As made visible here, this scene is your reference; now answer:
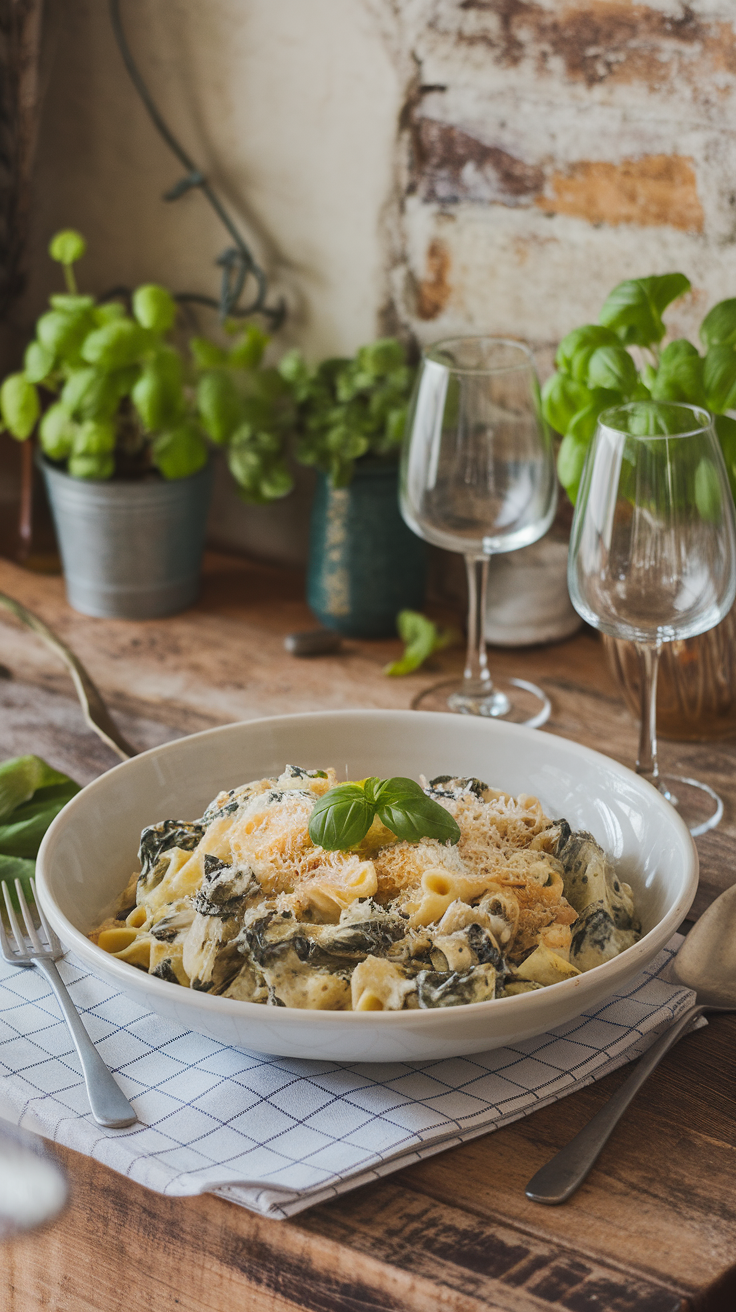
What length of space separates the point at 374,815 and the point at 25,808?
1.18ft

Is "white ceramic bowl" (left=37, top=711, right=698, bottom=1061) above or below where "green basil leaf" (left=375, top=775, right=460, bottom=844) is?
below

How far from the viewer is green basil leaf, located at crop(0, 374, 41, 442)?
1525 millimetres

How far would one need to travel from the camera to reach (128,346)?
1461 mm

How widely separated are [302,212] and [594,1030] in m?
1.18

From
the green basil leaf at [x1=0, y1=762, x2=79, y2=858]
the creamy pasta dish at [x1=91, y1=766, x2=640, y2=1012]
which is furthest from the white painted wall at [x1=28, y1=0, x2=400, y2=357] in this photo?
the creamy pasta dish at [x1=91, y1=766, x2=640, y2=1012]

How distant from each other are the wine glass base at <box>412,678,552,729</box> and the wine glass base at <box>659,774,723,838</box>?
0.59 feet

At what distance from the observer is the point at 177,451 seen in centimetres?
150

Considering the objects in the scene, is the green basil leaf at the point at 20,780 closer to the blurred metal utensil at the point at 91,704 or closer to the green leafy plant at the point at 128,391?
the blurred metal utensil at the point at 91,704

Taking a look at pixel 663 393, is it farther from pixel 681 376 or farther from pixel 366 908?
pixel 366 908

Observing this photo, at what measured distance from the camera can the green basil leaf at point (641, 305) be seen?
113 centimetres

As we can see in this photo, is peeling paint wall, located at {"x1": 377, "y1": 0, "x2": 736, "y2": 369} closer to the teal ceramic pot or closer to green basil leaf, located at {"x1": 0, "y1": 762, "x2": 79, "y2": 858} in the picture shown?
the teal ceramic pot

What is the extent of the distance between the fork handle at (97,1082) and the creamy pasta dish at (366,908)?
5 cm

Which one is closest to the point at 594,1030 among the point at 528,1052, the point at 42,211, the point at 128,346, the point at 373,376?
the point at 528,1052

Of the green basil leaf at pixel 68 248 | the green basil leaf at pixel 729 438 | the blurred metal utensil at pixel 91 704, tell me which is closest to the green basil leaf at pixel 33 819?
the blurred metal utensil at pixel 91 704
